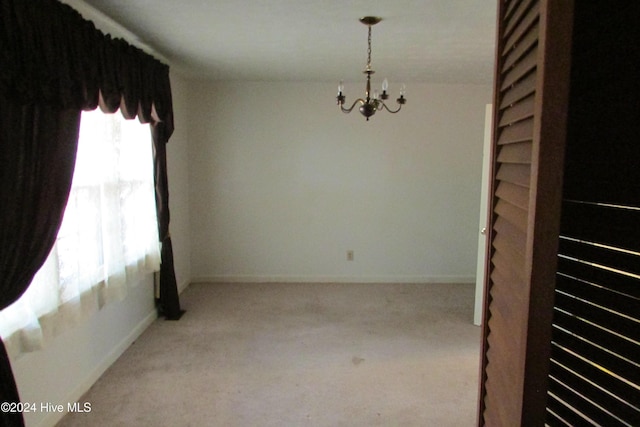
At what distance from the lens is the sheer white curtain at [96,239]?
2076 mm

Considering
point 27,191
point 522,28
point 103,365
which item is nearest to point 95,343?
point 103,365

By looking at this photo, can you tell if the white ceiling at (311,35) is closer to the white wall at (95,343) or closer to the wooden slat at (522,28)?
the white wall at (95,343)

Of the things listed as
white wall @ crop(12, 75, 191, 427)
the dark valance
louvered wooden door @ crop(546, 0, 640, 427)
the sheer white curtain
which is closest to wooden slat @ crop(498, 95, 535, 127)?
louvered wooden door @ crop(546, 0, 640, 427)

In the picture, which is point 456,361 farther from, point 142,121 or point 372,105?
point 142,121

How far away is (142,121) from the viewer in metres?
3.14

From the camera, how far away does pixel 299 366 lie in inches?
118

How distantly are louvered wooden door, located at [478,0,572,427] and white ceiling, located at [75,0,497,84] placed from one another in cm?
163

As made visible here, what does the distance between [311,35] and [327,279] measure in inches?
118

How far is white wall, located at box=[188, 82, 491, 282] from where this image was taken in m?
4.86

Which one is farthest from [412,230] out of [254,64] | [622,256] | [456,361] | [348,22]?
[622,256]

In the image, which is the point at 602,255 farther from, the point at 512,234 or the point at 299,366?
the point at 299,366

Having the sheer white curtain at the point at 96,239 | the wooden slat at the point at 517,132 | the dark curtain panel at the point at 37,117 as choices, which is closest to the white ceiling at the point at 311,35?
the dark curtain panel at the point at 37,117

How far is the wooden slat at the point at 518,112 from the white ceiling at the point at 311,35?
159 cm

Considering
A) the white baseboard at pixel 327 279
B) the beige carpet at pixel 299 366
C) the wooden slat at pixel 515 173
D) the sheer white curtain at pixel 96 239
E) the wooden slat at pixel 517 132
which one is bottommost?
the beige carpet at pixel 299 366
